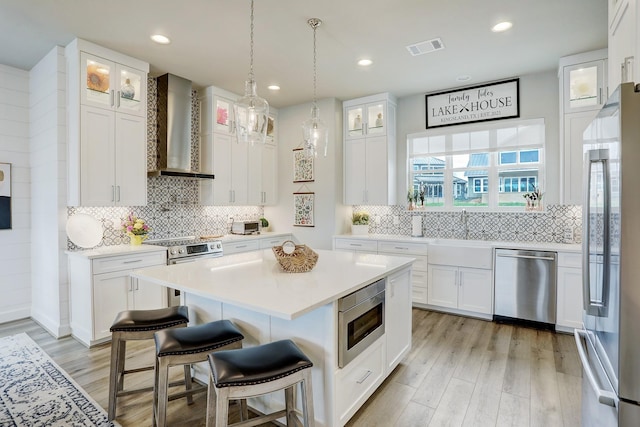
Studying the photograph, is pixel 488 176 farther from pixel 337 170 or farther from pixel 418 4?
pixel 418 4

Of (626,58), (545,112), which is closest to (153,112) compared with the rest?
(626,58)

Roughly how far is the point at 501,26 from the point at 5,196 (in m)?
5.46

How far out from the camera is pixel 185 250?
392 cm

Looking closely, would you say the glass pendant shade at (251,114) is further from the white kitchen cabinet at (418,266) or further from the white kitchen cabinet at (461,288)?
the white kitchen cabinet at (461,288)

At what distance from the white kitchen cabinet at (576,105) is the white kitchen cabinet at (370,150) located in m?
2.08

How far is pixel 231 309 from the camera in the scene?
224cm

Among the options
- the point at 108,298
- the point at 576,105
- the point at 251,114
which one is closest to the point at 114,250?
the point at 108,298

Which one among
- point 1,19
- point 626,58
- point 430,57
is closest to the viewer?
point 626,58

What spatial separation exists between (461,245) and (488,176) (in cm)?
112

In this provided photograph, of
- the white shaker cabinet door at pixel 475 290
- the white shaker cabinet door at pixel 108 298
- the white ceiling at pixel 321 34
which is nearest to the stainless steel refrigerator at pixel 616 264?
the white ceiling at pixel 321 34

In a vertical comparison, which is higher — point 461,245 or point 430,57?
point 430,57

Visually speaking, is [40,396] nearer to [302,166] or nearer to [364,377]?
[364,377]

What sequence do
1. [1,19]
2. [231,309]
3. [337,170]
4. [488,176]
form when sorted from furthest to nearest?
[337,170] < [488,176] < [1,19] < [231,309]

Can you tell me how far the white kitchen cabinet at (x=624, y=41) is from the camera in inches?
64.4
